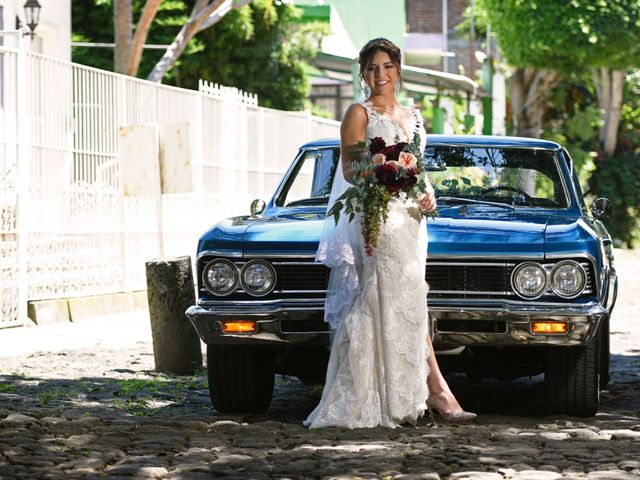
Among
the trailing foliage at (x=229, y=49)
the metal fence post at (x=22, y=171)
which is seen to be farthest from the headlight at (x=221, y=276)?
the trailing foliage at (x=229, y=49)

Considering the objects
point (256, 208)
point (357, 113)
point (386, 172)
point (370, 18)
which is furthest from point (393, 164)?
point (370, 18)

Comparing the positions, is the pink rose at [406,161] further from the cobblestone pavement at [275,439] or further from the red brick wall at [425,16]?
the red brick wall at [425,16]

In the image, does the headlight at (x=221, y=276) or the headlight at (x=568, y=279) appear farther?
the headlight at (x=221, y=276)

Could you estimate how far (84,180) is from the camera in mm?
16281

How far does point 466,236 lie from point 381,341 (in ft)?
2.34

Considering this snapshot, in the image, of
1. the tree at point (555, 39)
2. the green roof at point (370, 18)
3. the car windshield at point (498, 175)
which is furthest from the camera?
the green roof at point (370, 18)

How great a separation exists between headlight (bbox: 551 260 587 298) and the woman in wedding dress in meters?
0.68

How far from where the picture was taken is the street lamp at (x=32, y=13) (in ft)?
69.1

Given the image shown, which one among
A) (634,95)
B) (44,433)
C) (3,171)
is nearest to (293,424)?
(44,433)

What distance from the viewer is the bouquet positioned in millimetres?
8180

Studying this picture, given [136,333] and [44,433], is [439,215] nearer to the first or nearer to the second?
[44,433]

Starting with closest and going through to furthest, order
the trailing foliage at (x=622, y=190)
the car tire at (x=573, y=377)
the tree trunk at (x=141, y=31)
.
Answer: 1. the car tire at (x=573, y=377)
2. the tree trunk at (x=141, y=31)
3. the trailing foliage at (x=622, y=190)

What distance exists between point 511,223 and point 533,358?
85 centimetres

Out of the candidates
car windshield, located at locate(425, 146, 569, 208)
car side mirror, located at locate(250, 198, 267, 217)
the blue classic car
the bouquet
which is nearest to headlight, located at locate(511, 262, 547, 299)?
the blue classic car
